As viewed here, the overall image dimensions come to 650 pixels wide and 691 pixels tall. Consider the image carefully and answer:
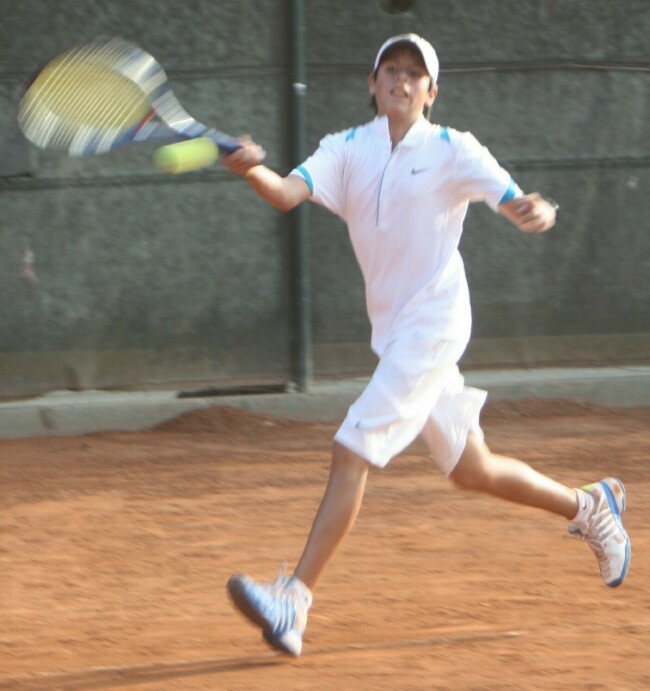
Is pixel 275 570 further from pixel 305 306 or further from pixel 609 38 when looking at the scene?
pixel 609 38

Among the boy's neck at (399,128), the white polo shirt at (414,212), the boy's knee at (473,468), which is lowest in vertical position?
the boy's knee at (473,468)

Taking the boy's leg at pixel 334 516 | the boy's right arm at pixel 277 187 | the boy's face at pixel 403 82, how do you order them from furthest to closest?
the boy's face at pixel 403 82
the boy's right arm at pixel 277 187
the boy's leg at pixel 334 516

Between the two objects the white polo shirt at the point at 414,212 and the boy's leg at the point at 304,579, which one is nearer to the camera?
the boy's leg at the point at 304,579

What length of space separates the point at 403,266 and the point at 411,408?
1.39ft

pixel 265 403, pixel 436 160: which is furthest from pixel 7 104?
pixel 436 160

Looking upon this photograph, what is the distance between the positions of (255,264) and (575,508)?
436 centimetres

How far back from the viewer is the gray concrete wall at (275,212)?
8.55 meters

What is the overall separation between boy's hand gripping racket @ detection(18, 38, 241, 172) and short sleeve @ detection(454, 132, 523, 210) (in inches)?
30.4

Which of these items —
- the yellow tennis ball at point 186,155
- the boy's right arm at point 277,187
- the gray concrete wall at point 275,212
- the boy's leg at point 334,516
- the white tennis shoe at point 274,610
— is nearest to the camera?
the yellow tennis ball at point 186,155

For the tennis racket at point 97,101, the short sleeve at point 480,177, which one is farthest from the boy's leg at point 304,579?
the tennis racket at point 97,101

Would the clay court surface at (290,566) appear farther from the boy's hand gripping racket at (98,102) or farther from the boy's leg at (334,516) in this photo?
the boy's hand gripping racket at (98,102)

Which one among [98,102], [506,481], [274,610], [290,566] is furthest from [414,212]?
[290,566]

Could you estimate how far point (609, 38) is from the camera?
9078mm

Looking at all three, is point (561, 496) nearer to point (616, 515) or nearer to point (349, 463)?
point (616, 515)
